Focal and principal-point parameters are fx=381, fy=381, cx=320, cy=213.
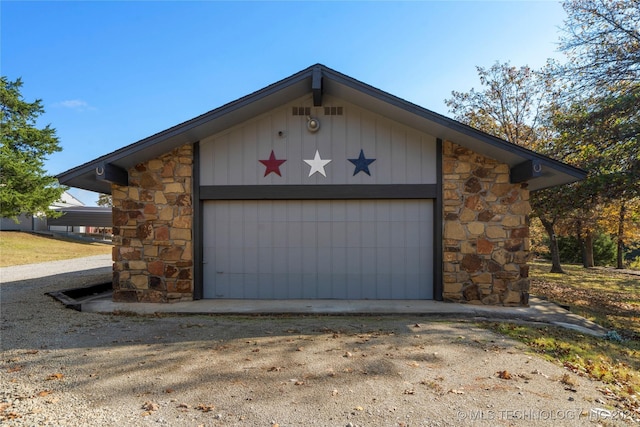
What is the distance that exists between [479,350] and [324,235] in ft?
12.2

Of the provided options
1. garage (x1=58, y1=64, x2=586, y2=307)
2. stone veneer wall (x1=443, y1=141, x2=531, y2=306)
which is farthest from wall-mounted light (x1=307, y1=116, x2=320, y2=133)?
stone veneer wall (x1=443, y1=141, x2=531, y2=306)

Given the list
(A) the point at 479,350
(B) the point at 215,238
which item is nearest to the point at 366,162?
(B) the point at 215,238

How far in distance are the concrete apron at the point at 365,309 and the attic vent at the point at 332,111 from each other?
11.9 ft

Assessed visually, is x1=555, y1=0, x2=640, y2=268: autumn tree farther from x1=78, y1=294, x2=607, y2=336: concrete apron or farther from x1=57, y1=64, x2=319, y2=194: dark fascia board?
x1=57, y1=64, x2=319, y2=194: dark fascia board

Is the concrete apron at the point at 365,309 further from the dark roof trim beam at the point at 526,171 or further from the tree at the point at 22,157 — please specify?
the tree at the point at 22,157

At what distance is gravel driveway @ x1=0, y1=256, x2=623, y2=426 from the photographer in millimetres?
2980

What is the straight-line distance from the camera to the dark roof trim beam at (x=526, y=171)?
20.5ft

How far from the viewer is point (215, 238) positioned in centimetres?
761

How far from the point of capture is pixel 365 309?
6.60 meters

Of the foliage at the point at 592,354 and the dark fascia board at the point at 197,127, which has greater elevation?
the dark fascia board at the point at 197,127

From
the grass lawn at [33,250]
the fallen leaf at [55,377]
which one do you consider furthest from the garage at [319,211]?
the grass lawn at [33,250]

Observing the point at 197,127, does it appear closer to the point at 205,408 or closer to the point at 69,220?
the point at 205,408

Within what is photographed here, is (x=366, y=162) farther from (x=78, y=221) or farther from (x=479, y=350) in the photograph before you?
(x=78, y=221)

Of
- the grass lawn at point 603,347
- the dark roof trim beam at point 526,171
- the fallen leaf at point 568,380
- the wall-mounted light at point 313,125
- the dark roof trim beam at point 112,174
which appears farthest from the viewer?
the wall-mounted light at point 313,125
